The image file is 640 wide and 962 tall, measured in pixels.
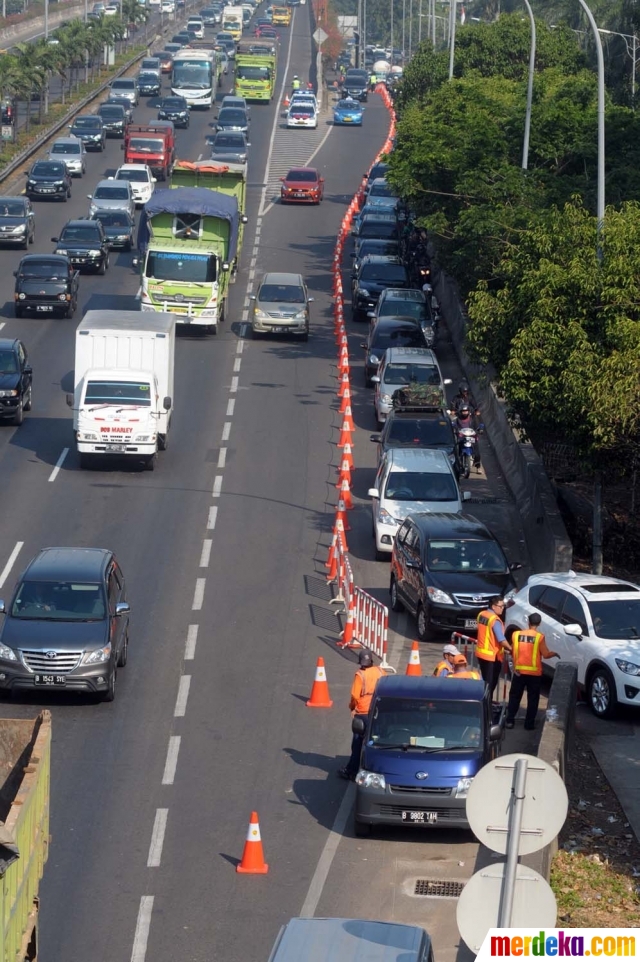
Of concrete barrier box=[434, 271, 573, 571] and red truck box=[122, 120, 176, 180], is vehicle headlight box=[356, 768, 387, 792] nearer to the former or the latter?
concrete barrier box=[434, 271, 573, 571]

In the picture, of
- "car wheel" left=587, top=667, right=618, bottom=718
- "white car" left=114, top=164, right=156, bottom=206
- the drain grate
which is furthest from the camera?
"white car" left=114, top=164, right=156, bottom=206

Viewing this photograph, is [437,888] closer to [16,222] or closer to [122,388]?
[122,388]

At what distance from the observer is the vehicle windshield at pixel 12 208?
54.0m

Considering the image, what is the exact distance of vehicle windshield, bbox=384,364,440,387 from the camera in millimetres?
36875

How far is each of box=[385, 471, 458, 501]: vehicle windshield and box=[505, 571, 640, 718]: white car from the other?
18.9ft

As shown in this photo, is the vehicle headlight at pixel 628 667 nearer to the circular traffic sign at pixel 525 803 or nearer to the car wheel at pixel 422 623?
the car wheel at pixel 422 623

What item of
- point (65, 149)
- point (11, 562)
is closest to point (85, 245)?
point (65, 149)

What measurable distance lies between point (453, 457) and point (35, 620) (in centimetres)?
1359

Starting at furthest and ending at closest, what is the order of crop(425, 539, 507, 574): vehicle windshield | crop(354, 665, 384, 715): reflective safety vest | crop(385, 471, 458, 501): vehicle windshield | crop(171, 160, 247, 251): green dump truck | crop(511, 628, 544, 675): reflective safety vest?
crop(171, 160, 247, 251): green dump truck, crop(385, 471, 458, 501): vehicle windshield, crop(425, 539, 507, 574): vehicle windshield, crop(511, 628, 544, 675): reflective safety vest, crop(354, 665, 384, 715): reflective safety vest

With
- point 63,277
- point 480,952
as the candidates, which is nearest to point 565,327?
point 480,952

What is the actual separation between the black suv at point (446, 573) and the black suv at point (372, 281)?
2201 centimetres

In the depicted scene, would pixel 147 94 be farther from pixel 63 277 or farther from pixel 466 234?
pixel 466 234

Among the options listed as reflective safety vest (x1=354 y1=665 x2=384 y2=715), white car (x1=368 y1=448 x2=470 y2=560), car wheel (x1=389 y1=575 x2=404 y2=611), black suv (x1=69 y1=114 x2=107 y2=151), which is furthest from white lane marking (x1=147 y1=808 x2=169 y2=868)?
black suv (x1=69 y1=114 x2=107 y2=151)

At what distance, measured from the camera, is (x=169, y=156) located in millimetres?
70250
